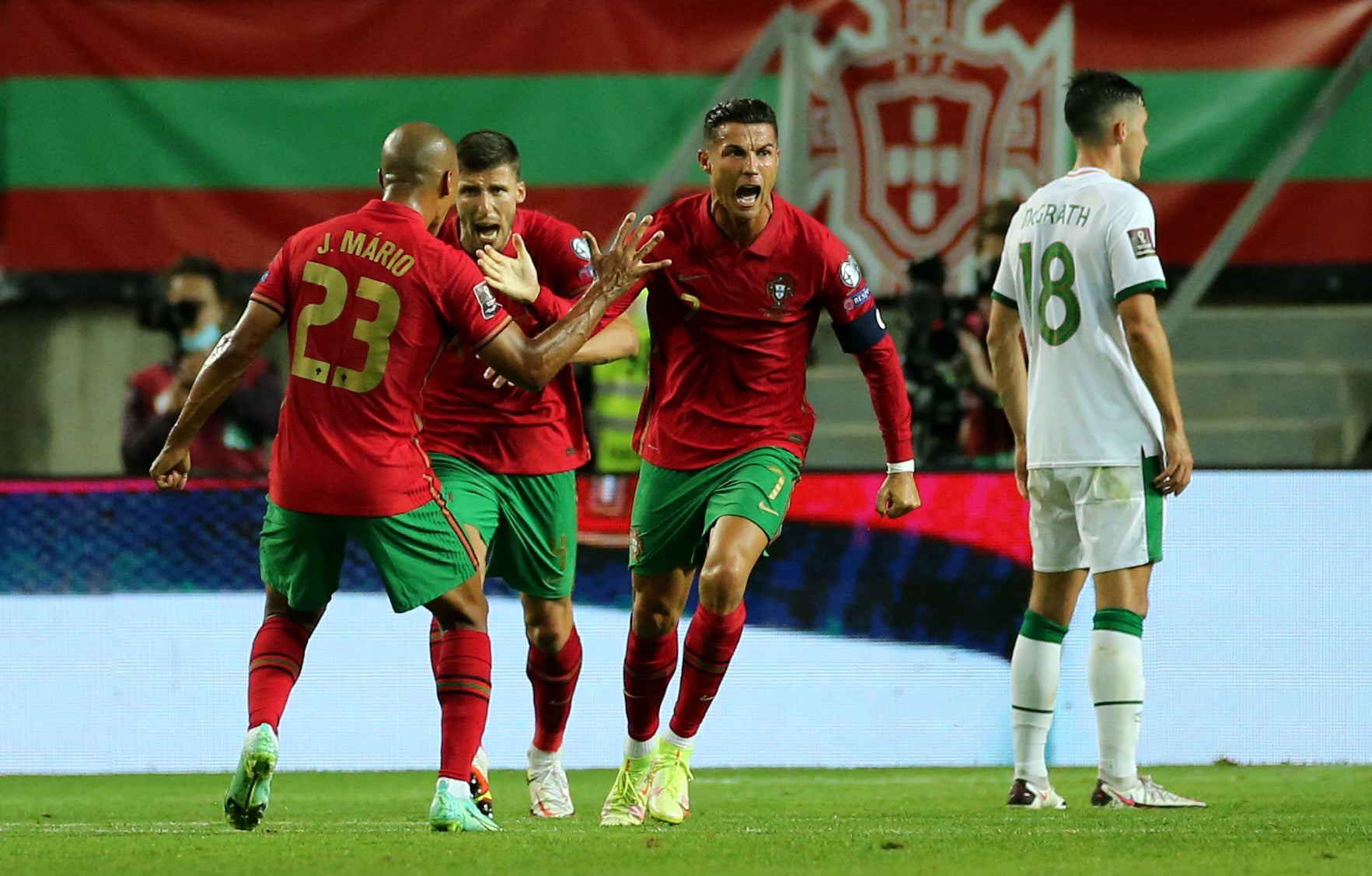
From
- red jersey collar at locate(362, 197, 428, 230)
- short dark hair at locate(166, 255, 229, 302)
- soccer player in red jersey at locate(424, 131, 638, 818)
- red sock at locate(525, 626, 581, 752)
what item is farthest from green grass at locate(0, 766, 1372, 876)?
short dark hair at locate(166, 255, 229, 302)

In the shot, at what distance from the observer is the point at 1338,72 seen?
9484 mm

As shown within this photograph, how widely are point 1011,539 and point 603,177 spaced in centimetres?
300

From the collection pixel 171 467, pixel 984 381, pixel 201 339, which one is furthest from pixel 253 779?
pixel 984 381

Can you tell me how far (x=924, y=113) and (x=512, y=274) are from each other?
4666 millimetres

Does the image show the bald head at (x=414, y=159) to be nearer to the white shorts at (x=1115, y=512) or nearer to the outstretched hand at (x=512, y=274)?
the outstretched hand at (x=512, y=274)

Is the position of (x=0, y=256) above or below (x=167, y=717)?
above

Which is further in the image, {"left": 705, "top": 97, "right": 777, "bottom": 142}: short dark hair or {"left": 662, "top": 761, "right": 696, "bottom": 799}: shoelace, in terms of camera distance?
{"left": 705, "top": 97, "right": 777, "bottom": 142}: short dark hair

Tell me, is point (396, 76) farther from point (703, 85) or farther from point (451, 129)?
point (703, 85)

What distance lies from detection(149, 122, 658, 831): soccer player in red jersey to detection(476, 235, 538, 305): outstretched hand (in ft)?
0.83

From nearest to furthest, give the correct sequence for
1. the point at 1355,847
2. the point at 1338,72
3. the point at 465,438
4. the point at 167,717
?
the point at 1355,847 → the point at 465,438 → the point at 167,717 → the point at 1338,72

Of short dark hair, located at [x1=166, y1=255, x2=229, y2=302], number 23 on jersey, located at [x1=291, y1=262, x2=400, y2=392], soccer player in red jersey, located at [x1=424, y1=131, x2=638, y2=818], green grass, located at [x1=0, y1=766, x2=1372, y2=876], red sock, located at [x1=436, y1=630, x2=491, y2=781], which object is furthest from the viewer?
short dark hair, located at [x1=166, y1=255, x2=229, y2=302]

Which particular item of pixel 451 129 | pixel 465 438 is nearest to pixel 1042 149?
pixel 451 129

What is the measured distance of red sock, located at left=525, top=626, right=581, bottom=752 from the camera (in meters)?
6.43

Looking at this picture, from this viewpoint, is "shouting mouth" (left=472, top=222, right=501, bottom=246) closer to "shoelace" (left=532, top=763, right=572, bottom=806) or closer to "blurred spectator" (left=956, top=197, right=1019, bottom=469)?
"shoelace" (left=532, top=763, right=572, bottom=806)
